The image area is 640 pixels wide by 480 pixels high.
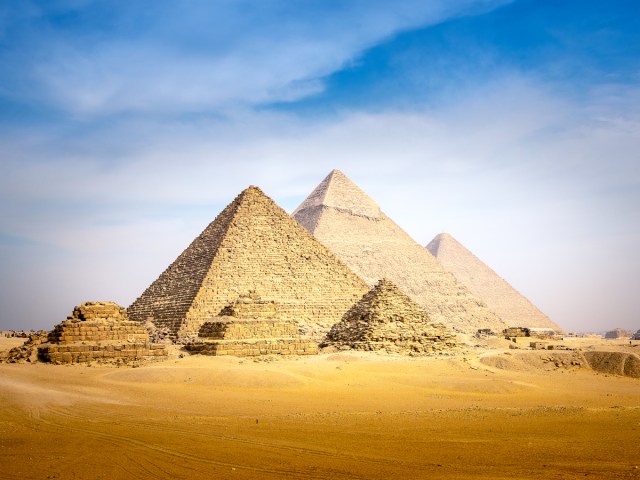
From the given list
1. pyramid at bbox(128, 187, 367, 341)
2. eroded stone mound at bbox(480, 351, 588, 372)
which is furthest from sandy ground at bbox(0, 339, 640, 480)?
pyramid at bbox(128, 187, 367, 341)

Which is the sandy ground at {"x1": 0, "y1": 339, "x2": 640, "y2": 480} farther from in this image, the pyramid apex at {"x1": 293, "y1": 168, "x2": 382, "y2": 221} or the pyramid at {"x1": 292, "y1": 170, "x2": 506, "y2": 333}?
the pyramid apex at {"x1": 293, "y1": 168, "x2": 382, "y2": 221}

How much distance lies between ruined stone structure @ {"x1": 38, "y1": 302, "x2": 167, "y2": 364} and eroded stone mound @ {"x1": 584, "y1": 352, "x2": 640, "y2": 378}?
14.3 m

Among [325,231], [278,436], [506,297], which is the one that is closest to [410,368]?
[278,436]

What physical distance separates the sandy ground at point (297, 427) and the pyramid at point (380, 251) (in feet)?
178

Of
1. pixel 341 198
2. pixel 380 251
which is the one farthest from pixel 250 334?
pixel 341 198

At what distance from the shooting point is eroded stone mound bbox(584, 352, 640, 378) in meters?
19.8

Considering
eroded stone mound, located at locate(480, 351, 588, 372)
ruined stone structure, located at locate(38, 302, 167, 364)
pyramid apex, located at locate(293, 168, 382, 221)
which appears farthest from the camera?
pyramid apex, located at locate(293, 168, 382, 221)

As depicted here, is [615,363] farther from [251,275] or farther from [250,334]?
[251,275]

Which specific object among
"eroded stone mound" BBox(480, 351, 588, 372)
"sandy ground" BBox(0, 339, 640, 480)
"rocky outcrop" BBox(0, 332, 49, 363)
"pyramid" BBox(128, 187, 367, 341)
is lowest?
"rocky outcrop" BBox(0, 332, 49, 363)

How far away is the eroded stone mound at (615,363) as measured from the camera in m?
19.8

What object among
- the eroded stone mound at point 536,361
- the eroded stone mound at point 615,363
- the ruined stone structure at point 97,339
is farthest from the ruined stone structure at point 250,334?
the eroded stone mound at point 615,363

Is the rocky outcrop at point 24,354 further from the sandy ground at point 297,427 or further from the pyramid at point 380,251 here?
the pyramid at point 380,251

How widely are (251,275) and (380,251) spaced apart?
120ft

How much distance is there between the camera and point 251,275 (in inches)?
1566
